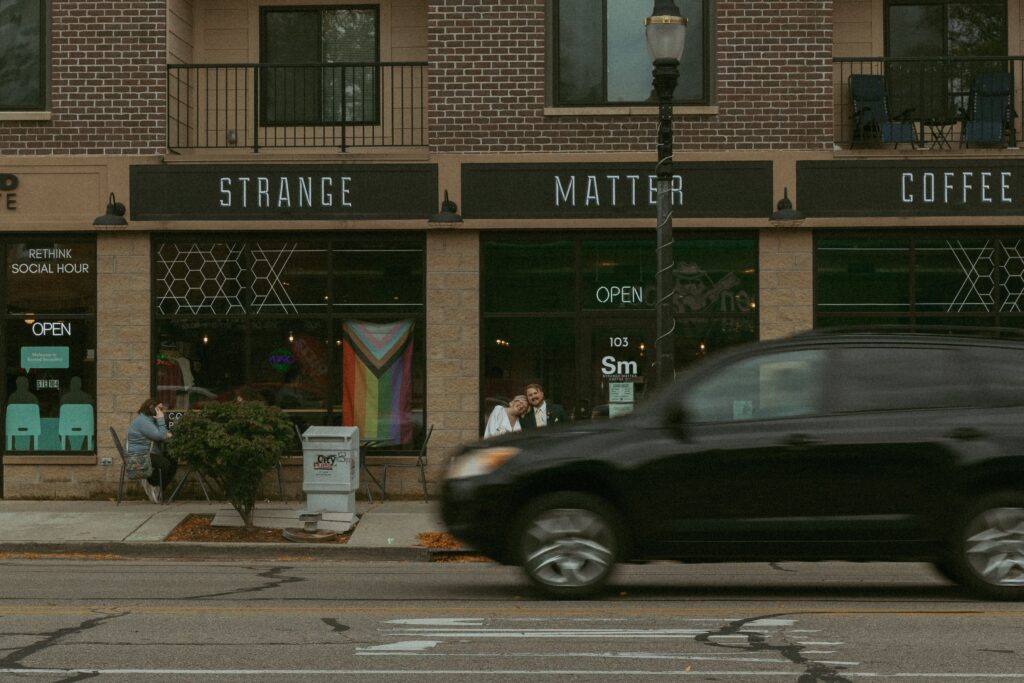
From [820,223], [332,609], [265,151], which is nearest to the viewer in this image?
[332,609]

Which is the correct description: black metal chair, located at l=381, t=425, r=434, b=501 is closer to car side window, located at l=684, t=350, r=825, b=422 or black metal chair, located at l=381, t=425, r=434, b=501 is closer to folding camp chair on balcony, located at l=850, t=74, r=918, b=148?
folding camp chair on balcony, located at l=850, t=74, r=918, b=148

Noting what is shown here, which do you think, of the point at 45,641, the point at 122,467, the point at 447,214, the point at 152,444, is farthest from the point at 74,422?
the point at 45,641

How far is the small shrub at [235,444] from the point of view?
15133mm

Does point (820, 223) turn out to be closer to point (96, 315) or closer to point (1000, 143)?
point (1000, 143)

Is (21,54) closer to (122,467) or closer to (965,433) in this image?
(122,467)

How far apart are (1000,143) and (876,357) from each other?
9212mm

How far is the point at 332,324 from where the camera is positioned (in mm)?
18328

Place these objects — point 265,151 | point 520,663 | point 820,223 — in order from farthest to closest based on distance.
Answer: point 265,151 < point 820,223 < point 520,663

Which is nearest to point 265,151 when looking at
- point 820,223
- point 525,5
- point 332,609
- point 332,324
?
point 332,324

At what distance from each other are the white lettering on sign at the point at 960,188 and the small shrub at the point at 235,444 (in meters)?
8.09

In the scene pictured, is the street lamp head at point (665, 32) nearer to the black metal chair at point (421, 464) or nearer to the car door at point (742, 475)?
the car door at point (742, 475)

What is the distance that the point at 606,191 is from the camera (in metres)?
18.1

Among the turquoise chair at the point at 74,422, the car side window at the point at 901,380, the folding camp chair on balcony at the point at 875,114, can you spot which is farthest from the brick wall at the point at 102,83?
the car side window at the point at 901,380

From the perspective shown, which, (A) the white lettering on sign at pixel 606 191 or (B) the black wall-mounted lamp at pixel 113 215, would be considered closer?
(B) the black wall-mounted lamp at pixel 113 215
